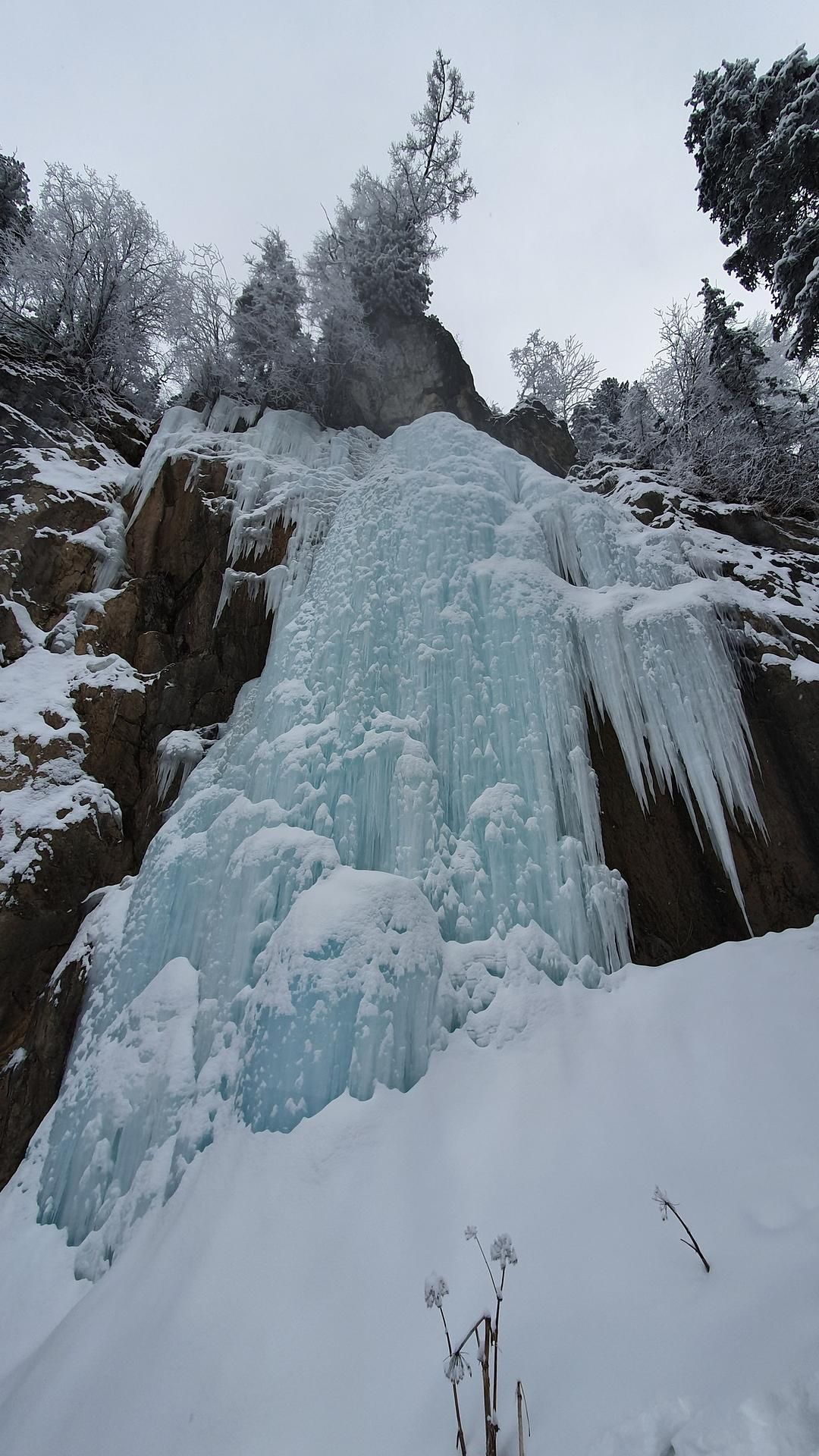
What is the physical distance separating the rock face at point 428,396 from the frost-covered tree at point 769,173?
3.52 meters

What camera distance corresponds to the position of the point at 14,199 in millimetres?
13242

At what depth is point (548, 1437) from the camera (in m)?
2.17

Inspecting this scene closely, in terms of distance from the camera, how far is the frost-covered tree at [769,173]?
7121mm

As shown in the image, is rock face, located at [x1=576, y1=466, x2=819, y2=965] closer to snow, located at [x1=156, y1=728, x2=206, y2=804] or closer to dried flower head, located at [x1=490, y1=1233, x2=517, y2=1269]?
dried flower head, located at [x1=490, y1=1233, x2=517, y2=1269]

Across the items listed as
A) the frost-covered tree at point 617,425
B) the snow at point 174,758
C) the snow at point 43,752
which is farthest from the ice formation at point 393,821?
the frost-covered tree at point 617,425

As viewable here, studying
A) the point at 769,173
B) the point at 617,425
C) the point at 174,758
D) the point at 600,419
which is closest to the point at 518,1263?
the point at 174,758

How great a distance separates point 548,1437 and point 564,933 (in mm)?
2774

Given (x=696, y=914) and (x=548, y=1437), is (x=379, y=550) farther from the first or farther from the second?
(x=548, y=1437)

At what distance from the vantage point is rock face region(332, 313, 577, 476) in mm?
10742

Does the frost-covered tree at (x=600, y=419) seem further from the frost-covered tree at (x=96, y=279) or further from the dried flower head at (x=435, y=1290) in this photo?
the dried flower head at (x=435, y=1290)

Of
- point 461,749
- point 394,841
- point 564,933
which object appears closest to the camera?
point 564,933

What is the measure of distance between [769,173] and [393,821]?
30.2 ft

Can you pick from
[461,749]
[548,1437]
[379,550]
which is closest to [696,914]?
[461,749]

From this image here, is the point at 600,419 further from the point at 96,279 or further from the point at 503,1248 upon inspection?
the point at 503,1248
